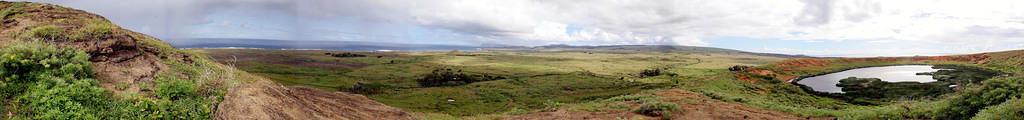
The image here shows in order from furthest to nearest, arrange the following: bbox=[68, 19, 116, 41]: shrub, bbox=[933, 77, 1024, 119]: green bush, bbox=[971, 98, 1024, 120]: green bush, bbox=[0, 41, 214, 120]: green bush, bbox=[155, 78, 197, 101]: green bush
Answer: bbox=[933, 77, 1024, 119]: green bush
bbox=[68, 19, 116, 41]: shrub
bbox=[155, 78, 197, 101]: green bush
bbox=[971, 98, 1024, 120]: green bush
bbox=[0, 41, 214, 120]: green bush

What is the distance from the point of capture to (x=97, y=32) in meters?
12.8

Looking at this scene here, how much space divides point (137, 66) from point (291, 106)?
17.2 feet

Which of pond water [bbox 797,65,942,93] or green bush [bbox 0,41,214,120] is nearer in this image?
green bush [bbox 0,41,214,120]

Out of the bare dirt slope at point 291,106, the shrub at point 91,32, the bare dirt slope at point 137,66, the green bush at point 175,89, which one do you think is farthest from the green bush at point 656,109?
the shrub at point 91,32

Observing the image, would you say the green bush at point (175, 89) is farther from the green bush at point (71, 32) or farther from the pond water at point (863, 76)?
the pond water at point (863, 76)

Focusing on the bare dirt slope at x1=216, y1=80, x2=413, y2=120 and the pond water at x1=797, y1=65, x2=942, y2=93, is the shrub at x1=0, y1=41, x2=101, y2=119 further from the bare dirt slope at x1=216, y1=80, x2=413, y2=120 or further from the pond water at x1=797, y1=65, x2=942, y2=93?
the pond water at x1=797, y1=65, x2=942, y2=93

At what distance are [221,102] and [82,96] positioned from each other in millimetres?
2943

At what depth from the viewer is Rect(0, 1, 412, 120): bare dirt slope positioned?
36.9 ft

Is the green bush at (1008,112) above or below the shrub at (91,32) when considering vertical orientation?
below

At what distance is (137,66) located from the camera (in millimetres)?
12547

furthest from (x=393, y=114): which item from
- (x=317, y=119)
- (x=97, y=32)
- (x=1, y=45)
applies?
(x=1, y=45)

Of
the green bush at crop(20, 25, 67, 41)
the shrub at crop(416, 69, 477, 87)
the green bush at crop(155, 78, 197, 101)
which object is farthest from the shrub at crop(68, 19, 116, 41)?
the shrub at crop(416, 69, 477, 87)

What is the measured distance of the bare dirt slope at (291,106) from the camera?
A: 433 inches

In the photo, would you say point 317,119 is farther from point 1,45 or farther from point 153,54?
point 1,45
